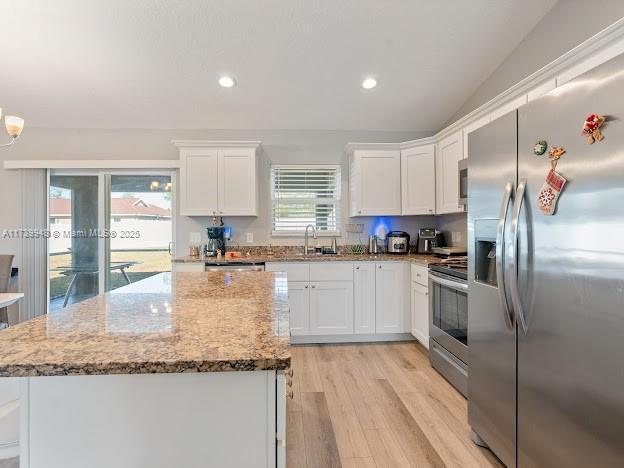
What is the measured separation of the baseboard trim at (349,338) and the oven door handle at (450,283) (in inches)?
38.7

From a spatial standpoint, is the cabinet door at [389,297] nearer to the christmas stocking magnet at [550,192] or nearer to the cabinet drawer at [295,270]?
the cabinet drawer at [295,270]

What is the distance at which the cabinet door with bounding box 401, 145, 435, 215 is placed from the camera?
359cm

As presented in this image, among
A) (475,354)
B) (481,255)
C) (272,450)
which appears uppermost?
(481,255)

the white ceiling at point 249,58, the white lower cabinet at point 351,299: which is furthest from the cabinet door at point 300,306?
the white ceiling at point 249,58

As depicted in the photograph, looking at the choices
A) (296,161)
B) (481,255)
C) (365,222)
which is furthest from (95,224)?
(481,255)

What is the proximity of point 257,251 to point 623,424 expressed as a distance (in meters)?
3.46

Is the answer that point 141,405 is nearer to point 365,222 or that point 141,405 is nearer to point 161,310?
point 161,310

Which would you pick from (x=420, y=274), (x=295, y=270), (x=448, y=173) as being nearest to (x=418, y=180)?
(x=448, y=173)

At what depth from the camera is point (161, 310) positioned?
3.85ft

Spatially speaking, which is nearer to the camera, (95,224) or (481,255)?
(481,255)

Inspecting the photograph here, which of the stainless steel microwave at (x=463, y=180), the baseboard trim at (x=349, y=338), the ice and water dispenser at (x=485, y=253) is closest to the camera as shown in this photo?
the ice and water dispenser at (x=485, y=253)

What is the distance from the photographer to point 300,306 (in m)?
3.38

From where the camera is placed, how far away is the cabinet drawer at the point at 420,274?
300 cm

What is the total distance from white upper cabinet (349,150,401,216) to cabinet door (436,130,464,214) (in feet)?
1.46
